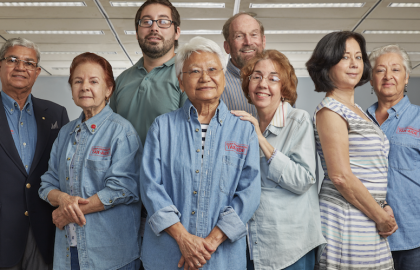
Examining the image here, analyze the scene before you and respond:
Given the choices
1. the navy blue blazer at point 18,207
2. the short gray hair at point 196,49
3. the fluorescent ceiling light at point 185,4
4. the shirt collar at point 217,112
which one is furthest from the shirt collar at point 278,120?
the fluorescent ceiling light at point 185,4

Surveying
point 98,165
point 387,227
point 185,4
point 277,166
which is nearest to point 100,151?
point 98,165

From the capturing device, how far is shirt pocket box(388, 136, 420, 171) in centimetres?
197

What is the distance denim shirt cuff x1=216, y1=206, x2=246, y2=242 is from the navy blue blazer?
116 cm

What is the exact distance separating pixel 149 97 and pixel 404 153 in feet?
4.77

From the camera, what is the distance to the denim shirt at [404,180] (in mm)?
1898

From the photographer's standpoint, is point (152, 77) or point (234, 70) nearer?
point (152, 77)

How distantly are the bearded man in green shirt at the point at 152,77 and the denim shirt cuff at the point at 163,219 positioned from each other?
0.68 metres

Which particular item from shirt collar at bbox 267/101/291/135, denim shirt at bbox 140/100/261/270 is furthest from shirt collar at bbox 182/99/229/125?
shirt collar at bbox 267/101/291/135

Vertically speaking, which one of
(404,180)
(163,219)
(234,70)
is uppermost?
(234,70)

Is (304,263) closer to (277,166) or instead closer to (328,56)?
(277,166)

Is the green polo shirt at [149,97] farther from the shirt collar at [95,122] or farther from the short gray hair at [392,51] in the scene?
the short gray hair at [392,51]

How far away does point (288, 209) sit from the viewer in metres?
1.63

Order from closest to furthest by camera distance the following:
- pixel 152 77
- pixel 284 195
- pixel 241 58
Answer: pixel 284 195 → pixel 152 77 → pixel 241 58

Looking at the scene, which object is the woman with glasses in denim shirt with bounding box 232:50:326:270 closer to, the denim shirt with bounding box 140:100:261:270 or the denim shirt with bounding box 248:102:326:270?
the denim shirt with bounding box 248:102:326:270
